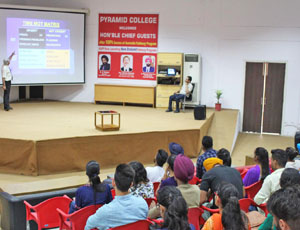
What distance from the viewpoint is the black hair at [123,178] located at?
3148 millimetres

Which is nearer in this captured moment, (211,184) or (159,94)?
(211,184)

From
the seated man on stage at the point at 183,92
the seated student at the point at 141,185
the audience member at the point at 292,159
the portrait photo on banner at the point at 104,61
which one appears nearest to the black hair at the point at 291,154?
the audience member at the point at 292,159

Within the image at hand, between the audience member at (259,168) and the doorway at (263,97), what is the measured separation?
6780 mm

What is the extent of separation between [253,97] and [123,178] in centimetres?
861

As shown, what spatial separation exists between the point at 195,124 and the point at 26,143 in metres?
3.65

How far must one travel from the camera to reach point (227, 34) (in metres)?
11.2

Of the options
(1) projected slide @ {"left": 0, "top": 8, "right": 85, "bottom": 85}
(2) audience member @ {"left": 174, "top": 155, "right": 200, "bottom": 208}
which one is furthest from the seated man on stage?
(2) audience member @ {"left": 174, "top": 155, "right": 200, "bottom": 208}

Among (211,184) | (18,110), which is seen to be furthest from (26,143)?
(211,184)

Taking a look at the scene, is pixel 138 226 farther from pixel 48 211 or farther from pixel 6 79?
pixel 6 79

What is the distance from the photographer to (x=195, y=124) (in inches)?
361

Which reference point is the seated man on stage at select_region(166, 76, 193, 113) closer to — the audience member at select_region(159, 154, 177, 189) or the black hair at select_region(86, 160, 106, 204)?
the audience member at select_region(159, 154, 177, 189)

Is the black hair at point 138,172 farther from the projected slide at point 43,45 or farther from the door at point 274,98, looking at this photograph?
the projected slide at point 43,45

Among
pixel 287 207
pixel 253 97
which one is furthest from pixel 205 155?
pixel 253 97

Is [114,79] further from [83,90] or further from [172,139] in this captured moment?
[172,139]
